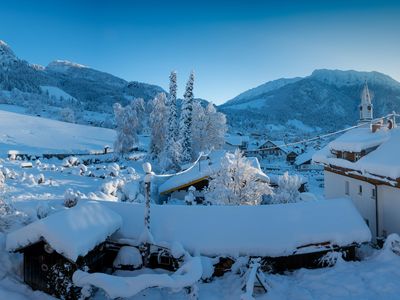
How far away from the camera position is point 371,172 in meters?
15.9

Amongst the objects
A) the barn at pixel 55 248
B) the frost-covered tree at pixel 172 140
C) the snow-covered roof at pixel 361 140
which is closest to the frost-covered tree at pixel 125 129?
the frost-covered tree at pixel 172 140

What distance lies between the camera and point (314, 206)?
1406cm

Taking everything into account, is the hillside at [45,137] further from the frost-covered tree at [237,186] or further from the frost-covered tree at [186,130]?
the frost-covered tree at [237,186]

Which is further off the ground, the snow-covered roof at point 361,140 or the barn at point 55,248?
the snow-covered roof at point 361,140

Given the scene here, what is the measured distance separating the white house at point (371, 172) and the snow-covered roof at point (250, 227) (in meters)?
2.89

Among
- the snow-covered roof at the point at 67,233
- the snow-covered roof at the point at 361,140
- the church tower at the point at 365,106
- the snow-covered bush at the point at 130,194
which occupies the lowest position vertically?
the snow-covered bush at the point at 130,194

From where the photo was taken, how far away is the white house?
50.4 ft

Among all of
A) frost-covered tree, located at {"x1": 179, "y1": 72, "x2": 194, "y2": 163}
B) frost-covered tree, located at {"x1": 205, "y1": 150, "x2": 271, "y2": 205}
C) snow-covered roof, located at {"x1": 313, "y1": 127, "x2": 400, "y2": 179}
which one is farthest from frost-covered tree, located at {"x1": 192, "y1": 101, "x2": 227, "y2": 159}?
snow-covered roof, located at {"x1": 313, "y1": 127, "x2": 400, "y2": 179}

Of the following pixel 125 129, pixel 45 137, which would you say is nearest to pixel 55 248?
pixel 125 129

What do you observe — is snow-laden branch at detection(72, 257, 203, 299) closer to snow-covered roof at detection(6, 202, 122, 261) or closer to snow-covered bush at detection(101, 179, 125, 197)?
snow-covered roof at detection(6, 202, 122, 261)

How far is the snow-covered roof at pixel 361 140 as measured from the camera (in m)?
17.8

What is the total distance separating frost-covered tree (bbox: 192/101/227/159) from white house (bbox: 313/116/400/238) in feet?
121

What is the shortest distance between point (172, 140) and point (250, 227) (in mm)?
37265

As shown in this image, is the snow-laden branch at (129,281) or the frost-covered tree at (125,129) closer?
the snow-laden branch at (129,281)
